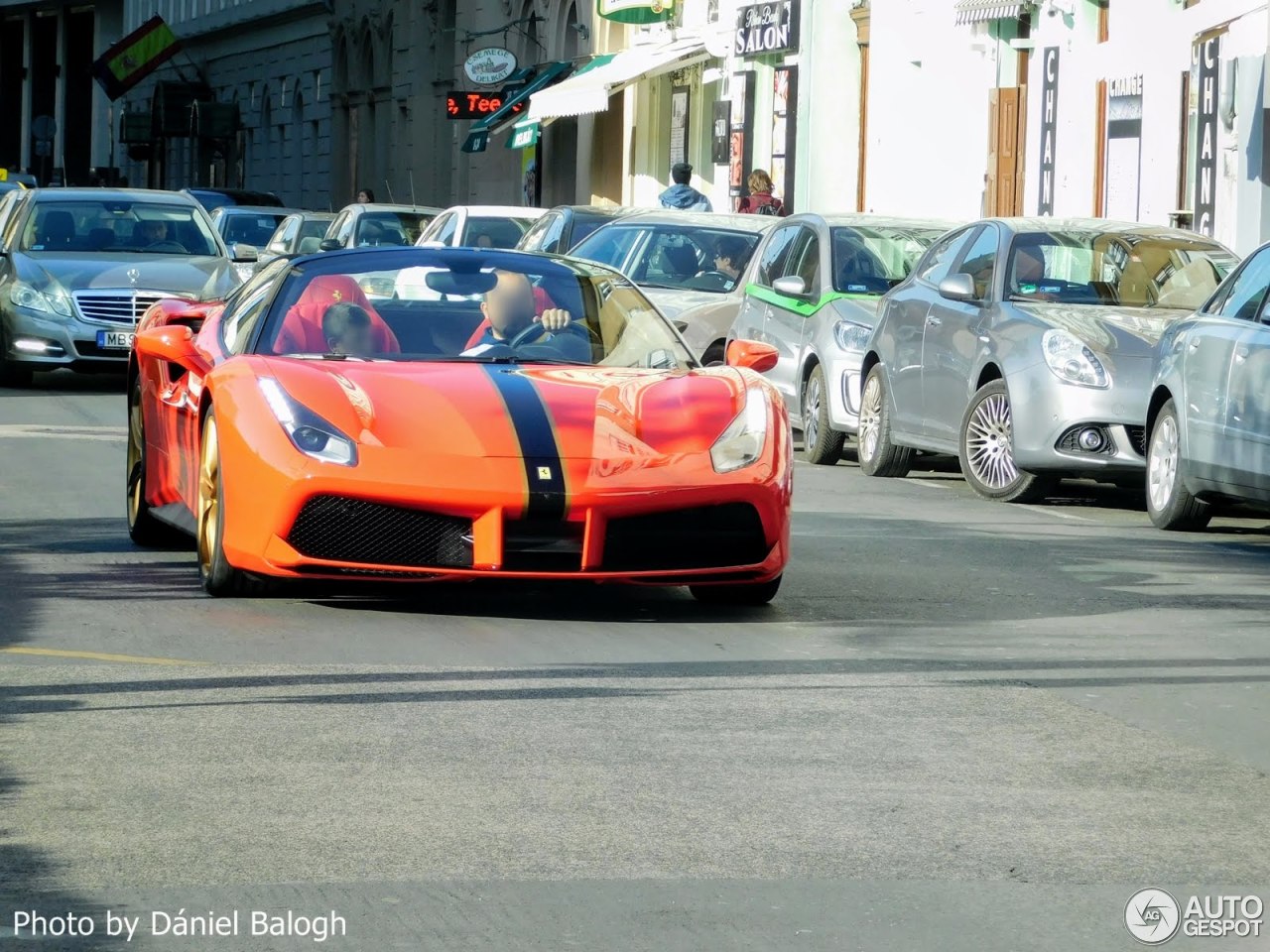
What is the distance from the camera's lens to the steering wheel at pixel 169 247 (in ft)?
73.1

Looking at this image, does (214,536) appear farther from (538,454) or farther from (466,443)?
(538,454)

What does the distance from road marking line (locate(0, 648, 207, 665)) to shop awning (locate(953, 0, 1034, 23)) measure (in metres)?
21.6

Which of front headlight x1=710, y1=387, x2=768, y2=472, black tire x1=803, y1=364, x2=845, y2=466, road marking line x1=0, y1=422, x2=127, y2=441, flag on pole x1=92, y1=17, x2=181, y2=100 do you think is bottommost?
road marking line x1=0, y1=422, x2=127, y2=441

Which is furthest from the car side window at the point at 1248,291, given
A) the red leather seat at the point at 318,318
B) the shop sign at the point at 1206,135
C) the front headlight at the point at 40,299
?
the front headlight at the point at 40,299

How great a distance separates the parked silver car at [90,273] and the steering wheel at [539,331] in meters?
11.4

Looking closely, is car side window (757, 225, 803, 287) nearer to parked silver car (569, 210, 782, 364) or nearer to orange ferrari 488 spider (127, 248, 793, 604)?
parked silver car (569, 210, 782, 364)

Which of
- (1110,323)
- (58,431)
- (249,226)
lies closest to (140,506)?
(1110,323)

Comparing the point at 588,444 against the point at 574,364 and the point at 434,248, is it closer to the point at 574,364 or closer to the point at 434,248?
the point at 574,364

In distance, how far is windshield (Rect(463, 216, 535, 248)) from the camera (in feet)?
83.7

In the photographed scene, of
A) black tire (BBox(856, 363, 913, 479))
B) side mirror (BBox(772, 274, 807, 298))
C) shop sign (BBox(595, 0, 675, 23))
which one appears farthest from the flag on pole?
black tire (BBox(856, 363, 913, 479))

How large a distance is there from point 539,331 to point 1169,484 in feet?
14.1

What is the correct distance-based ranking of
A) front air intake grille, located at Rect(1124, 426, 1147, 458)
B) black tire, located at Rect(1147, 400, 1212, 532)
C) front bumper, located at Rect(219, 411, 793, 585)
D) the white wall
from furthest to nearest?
the white wall < front air intake grille, located at Rect(1124, 426, 1147, 458) < black tire, located at Rect(1147, 400, 1212, 532) < front bumper, located at Rect(219, 411, 793, 585)

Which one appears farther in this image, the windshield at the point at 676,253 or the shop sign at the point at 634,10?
the shop sign at the point at 634,10

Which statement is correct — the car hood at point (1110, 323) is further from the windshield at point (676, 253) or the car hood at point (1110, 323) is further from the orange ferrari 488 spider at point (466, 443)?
the windshield at point (676, 253)
